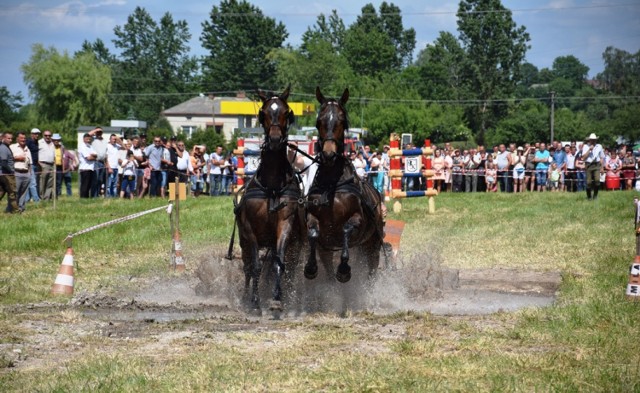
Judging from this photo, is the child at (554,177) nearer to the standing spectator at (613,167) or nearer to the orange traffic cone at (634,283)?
the standing spectator at (613,167)

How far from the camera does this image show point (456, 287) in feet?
44.4

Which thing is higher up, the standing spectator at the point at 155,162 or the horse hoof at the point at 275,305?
the standing spectator at the point at 155,162

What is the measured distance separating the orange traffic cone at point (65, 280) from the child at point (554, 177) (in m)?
24.4

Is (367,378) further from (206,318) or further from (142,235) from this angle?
(142,235)

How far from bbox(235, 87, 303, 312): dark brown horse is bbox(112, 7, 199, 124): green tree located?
389 feet

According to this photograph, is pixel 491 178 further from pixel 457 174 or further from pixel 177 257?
pixel 177 257

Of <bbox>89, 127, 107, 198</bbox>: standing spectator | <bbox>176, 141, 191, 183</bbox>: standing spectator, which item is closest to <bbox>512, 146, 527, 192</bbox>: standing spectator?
<bbox>176, 141, 191, 183</bbox>: standing spectator

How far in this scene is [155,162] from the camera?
1127 inches

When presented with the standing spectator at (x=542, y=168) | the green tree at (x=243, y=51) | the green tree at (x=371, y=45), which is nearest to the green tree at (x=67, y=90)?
the green tree at (x=243, y=51)

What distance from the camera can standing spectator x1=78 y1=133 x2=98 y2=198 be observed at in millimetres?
27578

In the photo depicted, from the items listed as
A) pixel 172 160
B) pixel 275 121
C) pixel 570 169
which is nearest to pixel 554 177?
pixel 570 169

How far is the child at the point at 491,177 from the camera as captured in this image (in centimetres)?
3497

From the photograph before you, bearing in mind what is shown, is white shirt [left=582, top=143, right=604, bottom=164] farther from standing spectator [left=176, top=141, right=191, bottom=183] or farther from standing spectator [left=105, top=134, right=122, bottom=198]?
standing spectator [left=105, top=134, right=122, bottom=198]

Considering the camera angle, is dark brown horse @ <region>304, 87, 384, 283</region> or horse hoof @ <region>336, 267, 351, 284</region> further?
horse hoof @ <region>336, 267, 351, 284</region>
